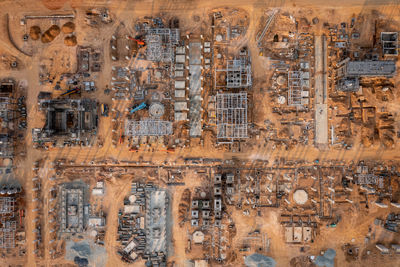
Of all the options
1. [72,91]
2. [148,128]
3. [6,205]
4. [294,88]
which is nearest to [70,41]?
[72,91]

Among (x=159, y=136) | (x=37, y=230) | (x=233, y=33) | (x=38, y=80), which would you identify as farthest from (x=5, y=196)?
(x=233, y=33)

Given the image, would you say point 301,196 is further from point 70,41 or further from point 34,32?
point 34,32

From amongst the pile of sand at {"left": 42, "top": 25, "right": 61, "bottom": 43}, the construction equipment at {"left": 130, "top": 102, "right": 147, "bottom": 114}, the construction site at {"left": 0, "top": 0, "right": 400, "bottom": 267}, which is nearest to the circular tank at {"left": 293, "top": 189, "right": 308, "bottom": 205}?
the construction site at {"left": 0, "top": 0, "right": 400, "bottom": 267}

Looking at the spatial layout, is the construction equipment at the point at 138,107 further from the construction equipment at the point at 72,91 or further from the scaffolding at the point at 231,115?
the scaffolding at the point at 231,115

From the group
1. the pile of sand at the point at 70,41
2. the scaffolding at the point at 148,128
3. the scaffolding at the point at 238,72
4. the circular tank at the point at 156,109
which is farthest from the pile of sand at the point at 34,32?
the scaffolding at the point at 238,72

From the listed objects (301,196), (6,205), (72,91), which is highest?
(72,91)
